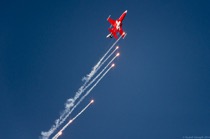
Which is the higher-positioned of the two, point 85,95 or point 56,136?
point 85,95

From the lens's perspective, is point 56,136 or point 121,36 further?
point 121,36

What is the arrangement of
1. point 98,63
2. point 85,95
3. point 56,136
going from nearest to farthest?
point 56,136
point 85,95
point 98,63

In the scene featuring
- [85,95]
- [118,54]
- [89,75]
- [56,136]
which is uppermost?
[118,54]

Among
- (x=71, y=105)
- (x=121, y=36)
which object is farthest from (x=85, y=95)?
(x=121, y=36)

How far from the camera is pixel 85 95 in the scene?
81125 mm

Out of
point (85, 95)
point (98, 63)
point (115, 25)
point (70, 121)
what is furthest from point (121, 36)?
point (70, 121)

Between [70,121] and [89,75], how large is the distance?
45.4 ft

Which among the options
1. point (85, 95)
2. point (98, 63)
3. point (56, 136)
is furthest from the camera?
point (98, 63)

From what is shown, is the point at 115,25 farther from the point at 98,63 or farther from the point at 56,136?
the point at 56,136

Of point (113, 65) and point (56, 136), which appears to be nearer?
point (56, 136)

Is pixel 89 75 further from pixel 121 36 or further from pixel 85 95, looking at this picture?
pixel 121 36

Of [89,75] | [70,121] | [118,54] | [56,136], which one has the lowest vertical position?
[56,136]

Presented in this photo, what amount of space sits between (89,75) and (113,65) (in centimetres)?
675

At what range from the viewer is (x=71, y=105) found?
81.8 metres
